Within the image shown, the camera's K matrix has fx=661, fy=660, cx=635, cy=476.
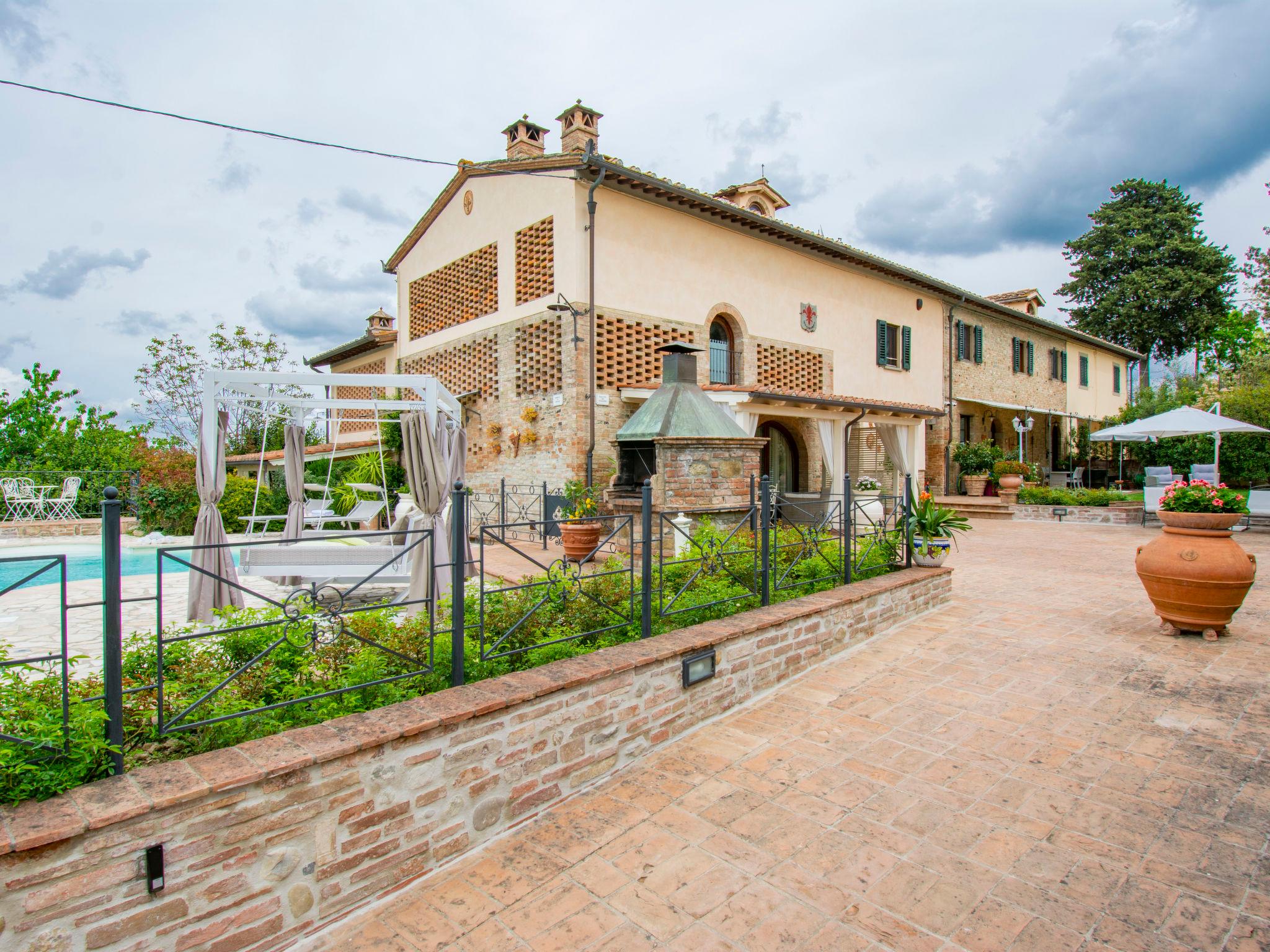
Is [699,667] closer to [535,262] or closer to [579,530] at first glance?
[579,530]

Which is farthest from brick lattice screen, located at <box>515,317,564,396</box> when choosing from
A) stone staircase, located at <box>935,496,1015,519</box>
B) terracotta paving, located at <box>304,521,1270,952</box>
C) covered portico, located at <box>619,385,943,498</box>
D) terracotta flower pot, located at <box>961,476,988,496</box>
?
terracotta flower pot, located at <box>961,476,988,496</box>

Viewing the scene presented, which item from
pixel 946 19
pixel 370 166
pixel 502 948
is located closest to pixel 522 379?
pixel 370 166

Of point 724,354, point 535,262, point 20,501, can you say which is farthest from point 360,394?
point 724,354

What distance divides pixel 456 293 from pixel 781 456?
7990 millimetres

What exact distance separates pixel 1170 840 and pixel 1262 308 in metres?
28.3

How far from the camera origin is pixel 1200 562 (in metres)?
5.37

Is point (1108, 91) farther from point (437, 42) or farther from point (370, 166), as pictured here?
point (370, 166)

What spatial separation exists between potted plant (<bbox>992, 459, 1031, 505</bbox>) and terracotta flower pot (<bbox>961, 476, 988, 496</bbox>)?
1.17ft

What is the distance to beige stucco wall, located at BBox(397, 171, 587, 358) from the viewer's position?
10820 mm

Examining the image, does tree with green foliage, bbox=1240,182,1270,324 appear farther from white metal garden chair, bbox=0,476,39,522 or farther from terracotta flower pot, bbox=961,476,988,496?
white metal garden chair, bbox=0,476,39,522

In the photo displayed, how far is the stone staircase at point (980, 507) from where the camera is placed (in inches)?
644

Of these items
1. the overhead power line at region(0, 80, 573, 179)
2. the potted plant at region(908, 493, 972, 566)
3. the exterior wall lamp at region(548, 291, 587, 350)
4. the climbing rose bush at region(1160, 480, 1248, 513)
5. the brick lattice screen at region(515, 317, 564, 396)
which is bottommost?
the potted plant at region(908, 493, 972, 566)

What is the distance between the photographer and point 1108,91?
895cm

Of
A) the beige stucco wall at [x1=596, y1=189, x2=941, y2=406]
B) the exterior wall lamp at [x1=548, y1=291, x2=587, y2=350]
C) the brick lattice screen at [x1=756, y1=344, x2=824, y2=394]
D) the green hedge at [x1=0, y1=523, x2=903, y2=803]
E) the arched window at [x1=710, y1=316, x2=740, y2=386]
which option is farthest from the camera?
the brick lattice screen at [x1=756, y1=344, x2=824, y2=394]
